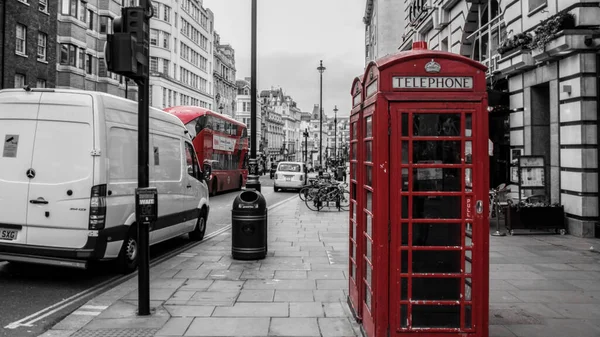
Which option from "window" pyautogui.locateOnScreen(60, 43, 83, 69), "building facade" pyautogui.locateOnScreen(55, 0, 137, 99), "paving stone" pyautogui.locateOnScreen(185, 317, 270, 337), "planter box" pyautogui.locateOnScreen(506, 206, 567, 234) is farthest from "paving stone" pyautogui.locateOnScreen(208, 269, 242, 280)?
"window" pyautogui.locateOnScreen(60, 43, 83, 69)

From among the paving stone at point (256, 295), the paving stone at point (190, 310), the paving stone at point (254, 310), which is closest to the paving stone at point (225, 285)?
the paving stone at point (256, 295)

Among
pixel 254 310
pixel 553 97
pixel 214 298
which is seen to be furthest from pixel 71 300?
pixel 553 97

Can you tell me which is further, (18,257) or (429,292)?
(18,257)

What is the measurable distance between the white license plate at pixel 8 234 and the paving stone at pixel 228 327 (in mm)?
3179

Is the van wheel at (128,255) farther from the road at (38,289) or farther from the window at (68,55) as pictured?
the window at (68,55)

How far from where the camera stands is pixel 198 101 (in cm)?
7375

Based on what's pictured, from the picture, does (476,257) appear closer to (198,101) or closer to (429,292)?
(429,292)

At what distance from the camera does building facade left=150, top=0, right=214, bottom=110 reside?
5906 cm

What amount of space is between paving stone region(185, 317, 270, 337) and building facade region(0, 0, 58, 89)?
27887mm

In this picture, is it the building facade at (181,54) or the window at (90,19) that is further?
the building facade at (181,54)

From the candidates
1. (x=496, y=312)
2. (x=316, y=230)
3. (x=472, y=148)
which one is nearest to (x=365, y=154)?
(x=472, y=148)

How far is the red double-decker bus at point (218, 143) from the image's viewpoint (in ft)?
80.3

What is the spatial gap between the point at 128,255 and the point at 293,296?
9.33ft

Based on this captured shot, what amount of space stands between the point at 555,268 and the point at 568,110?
5.19 meters
